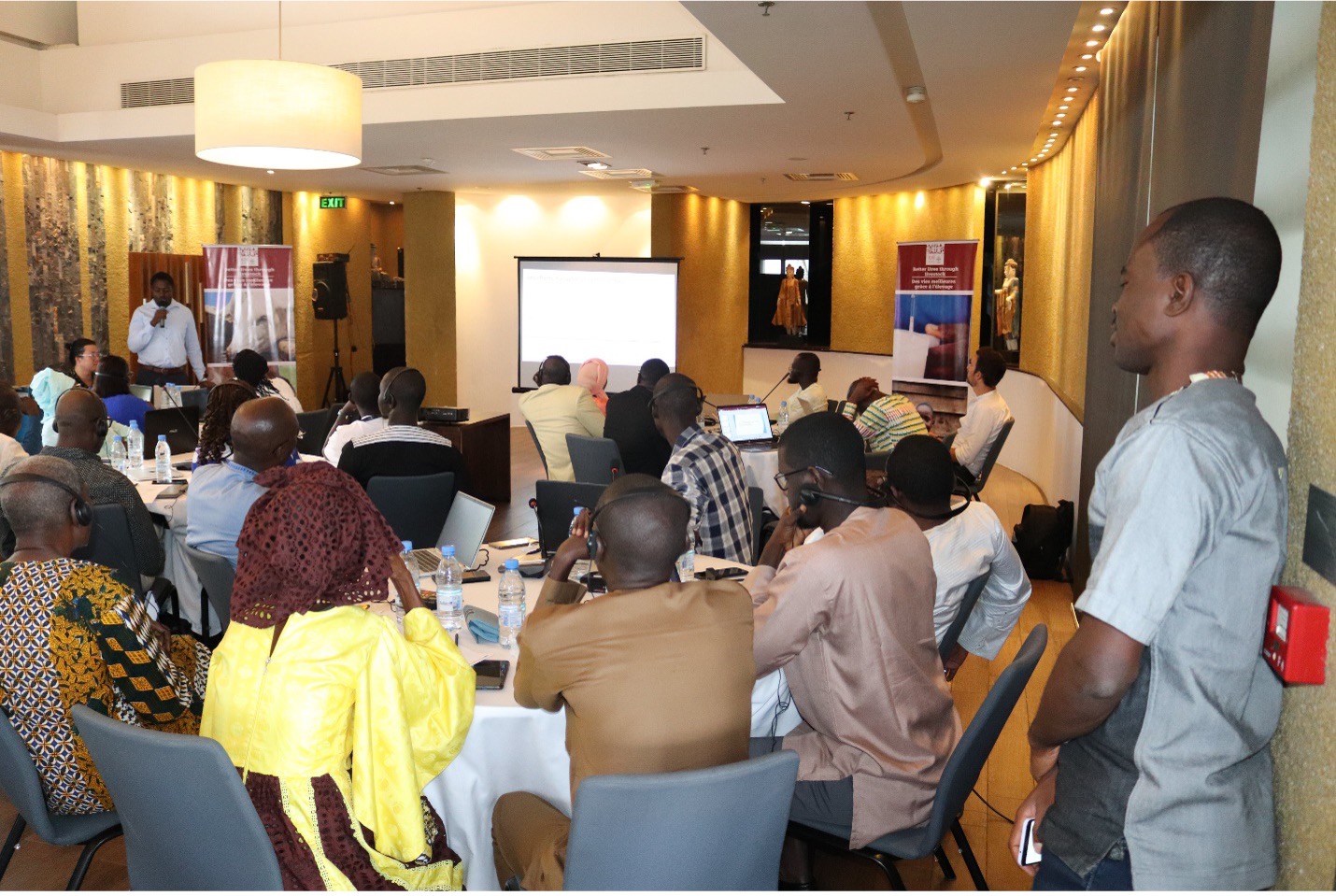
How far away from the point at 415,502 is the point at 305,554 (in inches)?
101

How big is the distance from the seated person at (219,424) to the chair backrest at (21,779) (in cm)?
232

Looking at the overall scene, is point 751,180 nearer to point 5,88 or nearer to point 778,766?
point 5,88

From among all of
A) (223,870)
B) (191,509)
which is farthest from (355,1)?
(223,870)

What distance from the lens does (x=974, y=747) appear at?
240 cm

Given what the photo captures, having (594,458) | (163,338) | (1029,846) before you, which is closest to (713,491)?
(594,458)

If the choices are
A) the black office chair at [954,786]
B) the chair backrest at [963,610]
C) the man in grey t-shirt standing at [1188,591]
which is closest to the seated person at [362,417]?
the chair backrest at [963,610]

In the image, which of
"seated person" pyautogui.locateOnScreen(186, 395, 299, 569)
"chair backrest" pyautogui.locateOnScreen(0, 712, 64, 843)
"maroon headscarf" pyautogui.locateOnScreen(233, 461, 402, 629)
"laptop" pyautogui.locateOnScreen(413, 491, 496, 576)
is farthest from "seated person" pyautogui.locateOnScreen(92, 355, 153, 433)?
"maroon headscarf" pyautogui.locateOnScreen(233, 461, 402, 629)

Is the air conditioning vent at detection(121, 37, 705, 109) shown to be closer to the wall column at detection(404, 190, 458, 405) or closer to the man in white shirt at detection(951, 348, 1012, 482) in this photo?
the man in white shirt at detection(951, 348, 1012, 482)

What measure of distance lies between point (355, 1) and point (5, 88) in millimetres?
3370

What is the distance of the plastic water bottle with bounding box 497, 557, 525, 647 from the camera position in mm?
3033

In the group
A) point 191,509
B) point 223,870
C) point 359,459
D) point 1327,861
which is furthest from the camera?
point 359,459

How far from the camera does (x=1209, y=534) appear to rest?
1.49 m

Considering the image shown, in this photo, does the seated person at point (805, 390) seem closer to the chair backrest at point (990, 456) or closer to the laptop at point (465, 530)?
the chair backrest at point (990, 456)

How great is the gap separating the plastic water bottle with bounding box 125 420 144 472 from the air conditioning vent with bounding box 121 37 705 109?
2.84 metres
